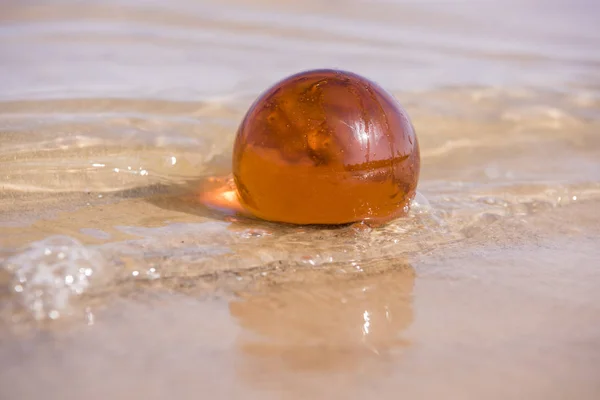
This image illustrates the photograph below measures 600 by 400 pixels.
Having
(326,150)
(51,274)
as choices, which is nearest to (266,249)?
(326,150)

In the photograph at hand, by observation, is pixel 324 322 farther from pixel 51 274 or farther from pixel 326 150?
pixel 51 274

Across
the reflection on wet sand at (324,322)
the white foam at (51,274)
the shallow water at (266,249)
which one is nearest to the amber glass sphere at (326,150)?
the shallow water at (266,249)

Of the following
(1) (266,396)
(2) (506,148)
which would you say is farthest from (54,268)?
(2) (506,148)

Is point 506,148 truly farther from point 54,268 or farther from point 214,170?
point 54,268

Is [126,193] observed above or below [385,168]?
below

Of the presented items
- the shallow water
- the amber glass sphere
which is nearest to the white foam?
the shallow water

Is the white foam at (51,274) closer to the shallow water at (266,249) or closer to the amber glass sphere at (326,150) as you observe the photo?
the shallow water at (266,249)

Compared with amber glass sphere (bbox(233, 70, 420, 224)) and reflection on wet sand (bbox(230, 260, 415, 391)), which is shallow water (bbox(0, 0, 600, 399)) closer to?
reflection on wet sand (bbox(230, 260, 415, 391))

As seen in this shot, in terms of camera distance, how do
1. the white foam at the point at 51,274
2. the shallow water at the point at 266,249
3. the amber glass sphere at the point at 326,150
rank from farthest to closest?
the amber glass sphere at the point at 326,150
the white foam at the point at 51,274
the shallow water at the point at 266,249
